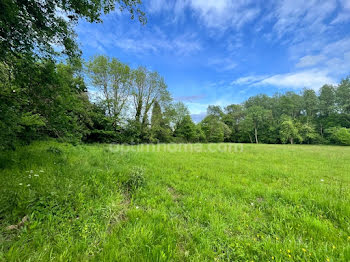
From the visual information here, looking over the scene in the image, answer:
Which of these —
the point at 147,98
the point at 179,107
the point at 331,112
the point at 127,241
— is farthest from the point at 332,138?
the point at 127,241

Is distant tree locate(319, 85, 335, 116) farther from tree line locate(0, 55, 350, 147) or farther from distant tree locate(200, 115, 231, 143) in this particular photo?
distant tree locate(200, 115, 231, 143)

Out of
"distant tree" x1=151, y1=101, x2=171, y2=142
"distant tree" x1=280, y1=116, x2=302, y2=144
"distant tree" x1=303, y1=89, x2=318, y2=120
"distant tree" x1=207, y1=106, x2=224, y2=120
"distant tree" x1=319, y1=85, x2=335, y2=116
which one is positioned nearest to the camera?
"distant tree" x1=151, y1=101, x2=171, y2=142

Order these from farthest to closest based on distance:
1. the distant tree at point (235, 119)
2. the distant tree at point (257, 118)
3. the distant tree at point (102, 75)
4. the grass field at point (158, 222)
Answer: the distant tree at point (235, 119) → the distant tree at point (257, 118) → the distant tree at point (102, 75) → the grass field at point (158, 222)

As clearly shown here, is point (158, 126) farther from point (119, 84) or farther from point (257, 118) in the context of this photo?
point (257, 118)

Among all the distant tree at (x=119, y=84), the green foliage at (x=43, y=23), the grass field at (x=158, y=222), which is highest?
the distant tree at (x=119, y=84)

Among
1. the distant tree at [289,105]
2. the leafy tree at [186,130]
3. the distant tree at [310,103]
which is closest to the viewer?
the leafy tree at [186,130]

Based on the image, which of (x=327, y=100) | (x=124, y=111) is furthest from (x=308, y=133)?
(x=124, y=111)

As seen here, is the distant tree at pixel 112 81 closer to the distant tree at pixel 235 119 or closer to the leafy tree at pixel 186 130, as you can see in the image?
the leafy tree at pixel 186 130

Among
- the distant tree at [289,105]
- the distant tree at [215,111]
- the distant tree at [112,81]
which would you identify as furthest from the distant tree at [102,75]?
the distant tree at [289,105]

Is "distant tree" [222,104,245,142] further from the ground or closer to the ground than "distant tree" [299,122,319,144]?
further from the ground

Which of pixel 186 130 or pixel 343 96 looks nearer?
pixel 186 130

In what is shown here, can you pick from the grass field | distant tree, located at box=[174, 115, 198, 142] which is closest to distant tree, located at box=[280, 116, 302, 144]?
distant tree, located at box=[174, 115, 198, 142]

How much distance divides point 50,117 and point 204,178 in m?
5.27

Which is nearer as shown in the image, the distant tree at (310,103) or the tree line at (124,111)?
the tree line at (124,111)
